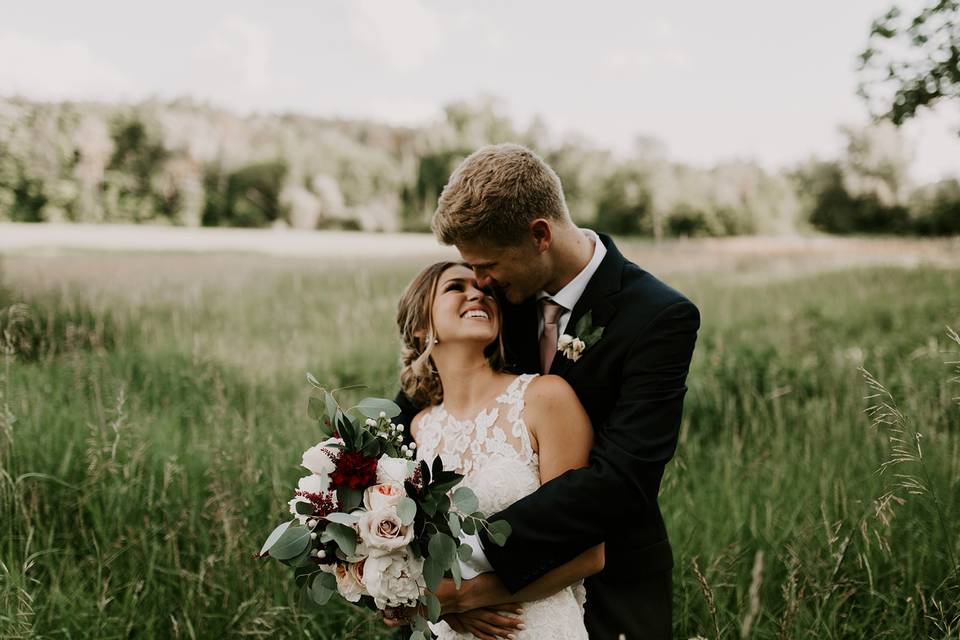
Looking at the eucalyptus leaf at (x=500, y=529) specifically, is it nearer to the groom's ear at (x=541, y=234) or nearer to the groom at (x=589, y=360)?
the groom at (x=589, y=360)

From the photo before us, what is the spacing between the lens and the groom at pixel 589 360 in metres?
2.29

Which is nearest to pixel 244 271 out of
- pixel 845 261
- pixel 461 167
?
pixel 461 167

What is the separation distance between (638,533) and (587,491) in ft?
1.47

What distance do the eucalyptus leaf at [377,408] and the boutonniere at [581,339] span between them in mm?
792

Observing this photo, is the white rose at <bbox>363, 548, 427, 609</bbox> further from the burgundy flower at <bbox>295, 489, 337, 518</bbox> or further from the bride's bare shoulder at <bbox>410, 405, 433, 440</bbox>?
the bride's bare shoulder at <bbox>410, 405, 433, 440</bbox>

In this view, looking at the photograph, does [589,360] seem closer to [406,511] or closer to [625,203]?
[406,511]

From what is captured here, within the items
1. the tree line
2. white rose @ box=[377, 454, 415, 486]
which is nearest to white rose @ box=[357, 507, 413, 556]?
white rose @ box=[377, 454, 415, 486]

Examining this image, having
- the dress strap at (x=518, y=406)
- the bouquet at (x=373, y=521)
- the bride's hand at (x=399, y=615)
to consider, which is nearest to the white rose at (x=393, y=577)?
the bouquet at (x=373, y=521)

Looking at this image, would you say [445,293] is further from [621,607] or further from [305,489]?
[621,607]

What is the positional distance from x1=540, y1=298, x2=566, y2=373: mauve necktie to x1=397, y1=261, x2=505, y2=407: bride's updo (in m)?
0.18

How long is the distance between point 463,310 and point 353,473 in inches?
38.4

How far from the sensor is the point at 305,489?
201cm

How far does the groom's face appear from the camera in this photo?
2752 mm

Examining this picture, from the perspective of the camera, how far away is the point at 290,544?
Result: 1963 mm
